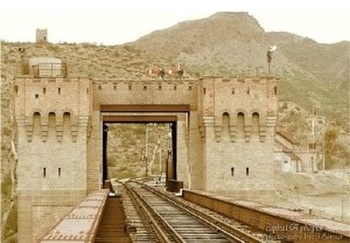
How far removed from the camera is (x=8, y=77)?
11175cm

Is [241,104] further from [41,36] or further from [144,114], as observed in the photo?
[41,36]

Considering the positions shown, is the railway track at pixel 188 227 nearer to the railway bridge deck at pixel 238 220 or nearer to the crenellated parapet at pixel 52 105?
the railway bridge deck at pixel 238 220

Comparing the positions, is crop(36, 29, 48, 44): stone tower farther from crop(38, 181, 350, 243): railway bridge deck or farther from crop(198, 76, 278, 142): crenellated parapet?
crop(38, 181, 350, 243): railway bridge deck

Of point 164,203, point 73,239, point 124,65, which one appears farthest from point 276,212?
point 124,65

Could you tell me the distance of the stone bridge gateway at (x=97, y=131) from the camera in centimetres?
4188

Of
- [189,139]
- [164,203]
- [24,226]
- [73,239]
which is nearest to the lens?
[73,239]

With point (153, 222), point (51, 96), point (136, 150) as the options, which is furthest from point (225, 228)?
point (136, 150)

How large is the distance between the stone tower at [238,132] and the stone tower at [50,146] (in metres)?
6.06

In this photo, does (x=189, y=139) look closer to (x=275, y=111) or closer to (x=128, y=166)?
(x=275, y=111)

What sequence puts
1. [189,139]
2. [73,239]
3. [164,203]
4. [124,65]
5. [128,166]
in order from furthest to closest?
[124,65]
[128,166]
[189,139]
[164,203]
[73,239]

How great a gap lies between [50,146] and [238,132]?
9.33m

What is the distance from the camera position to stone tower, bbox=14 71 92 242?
137 ft

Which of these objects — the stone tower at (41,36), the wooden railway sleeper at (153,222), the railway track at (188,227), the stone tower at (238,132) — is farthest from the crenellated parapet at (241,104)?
the stone tower at (41,36)

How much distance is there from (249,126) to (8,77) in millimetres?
74166
